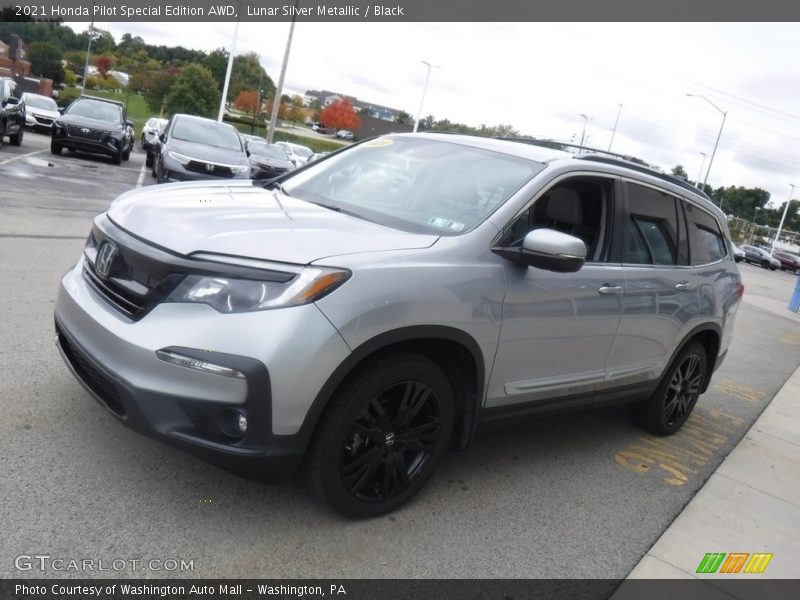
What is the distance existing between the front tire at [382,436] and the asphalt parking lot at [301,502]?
17 cm

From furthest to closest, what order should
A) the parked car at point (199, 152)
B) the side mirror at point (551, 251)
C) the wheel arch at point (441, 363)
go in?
1. the parked car at point (199, 152)
2. the side mirror at point (551, 251)
3. the wheel arch at point (441, 363)

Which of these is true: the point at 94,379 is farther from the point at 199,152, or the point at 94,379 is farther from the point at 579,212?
the point at 199,152

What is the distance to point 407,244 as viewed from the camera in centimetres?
323

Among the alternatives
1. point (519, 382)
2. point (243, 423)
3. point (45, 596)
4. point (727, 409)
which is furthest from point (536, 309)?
point (727, 409)

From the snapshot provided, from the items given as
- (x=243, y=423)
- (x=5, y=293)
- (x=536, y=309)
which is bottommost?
(x=5, y=293)

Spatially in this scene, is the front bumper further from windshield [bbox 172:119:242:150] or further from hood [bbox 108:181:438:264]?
windshield [bbox 172:119:242:150]

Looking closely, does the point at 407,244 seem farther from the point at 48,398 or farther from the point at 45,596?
the point at 48,398

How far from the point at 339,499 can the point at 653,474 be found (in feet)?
8.14

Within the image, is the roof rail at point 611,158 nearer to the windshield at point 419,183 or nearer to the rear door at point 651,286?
the rear door at point 651,286

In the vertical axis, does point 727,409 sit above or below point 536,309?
below

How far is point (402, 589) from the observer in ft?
9.49

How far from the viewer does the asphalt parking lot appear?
9.44 feet

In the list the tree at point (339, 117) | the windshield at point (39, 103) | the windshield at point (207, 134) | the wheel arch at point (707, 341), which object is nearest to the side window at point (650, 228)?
the wheel arch at point (707, 341)

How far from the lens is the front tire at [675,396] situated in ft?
17.0
